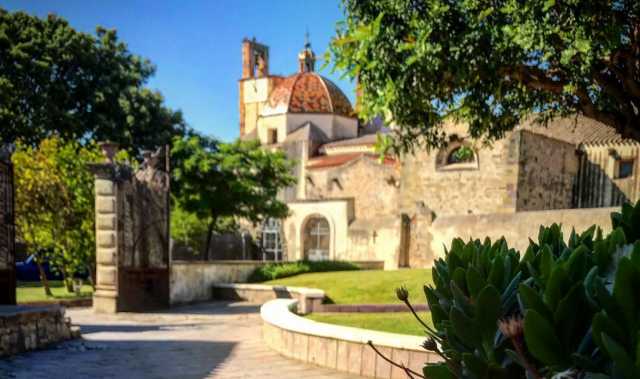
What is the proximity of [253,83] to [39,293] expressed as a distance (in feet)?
136

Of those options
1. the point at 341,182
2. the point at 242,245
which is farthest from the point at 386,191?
the point at 242,245

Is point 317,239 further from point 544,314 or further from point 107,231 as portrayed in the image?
point 544,314

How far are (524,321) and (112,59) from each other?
107 feet

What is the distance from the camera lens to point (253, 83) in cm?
5594

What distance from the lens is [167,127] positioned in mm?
30734

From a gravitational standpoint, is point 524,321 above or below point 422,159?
below

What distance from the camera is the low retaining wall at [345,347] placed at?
19.5ft

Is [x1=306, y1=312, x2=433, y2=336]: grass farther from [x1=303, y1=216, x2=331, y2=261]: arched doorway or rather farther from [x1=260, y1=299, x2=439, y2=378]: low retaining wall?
→ [x1=303, y1=216, x2=331, y2=261]: arched doorway

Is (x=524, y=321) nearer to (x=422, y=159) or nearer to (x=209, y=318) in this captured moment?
(x=209, y=318)

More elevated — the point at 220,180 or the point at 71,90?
the point at 71,90

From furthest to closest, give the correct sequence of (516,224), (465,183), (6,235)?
(465,183) < (516,224) < (6,235)

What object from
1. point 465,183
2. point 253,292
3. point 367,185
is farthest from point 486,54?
point 367,185

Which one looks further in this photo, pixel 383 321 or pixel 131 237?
pixel 131 237

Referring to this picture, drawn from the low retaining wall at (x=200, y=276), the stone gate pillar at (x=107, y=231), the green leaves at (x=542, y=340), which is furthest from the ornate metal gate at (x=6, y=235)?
the green leaves at (x=542, y=340)
